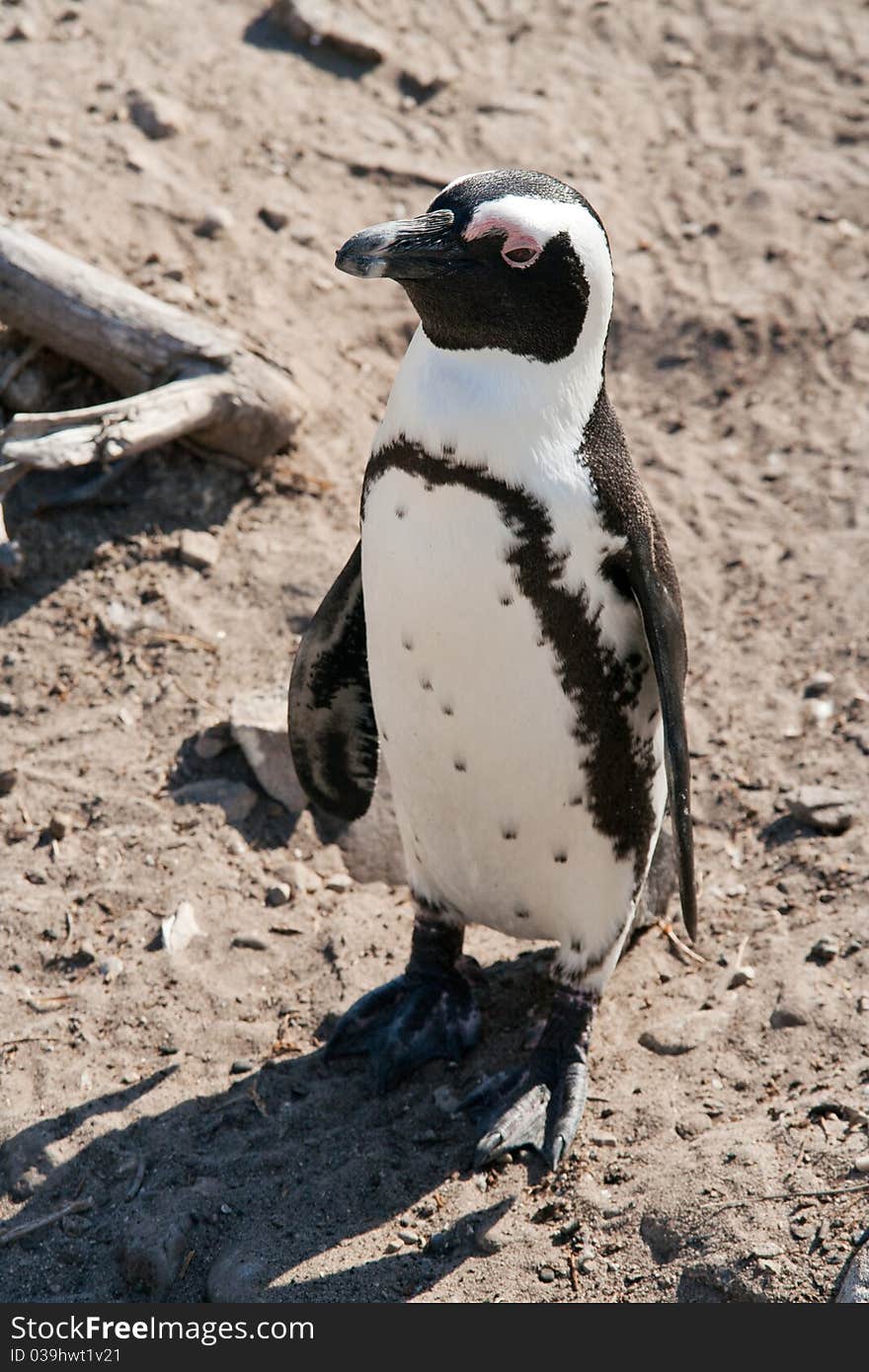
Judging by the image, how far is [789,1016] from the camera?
3350 mm

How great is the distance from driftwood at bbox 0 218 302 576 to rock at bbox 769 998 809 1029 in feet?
7.94

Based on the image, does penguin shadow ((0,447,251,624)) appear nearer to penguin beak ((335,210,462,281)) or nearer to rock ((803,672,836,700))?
rock ((803,672,836,700))

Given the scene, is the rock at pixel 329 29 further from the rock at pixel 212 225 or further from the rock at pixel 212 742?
the rock at pixel 212 742

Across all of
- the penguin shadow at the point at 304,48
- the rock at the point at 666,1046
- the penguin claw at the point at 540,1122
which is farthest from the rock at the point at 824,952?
the penguin shadow at the point at 304,48

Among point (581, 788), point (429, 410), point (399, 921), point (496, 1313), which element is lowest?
point (399, 921)

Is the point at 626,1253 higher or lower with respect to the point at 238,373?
lower

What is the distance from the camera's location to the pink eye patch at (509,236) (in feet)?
8.27

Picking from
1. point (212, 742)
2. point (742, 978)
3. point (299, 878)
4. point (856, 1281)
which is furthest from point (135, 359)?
point (856, 1281)

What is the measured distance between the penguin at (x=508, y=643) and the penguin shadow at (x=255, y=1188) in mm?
105

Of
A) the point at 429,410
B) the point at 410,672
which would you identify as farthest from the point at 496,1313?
the point at 429,410

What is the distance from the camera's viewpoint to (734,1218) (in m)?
2.75

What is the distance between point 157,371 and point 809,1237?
3.13 metres

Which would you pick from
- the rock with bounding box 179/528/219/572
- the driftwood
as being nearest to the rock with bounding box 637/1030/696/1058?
the rock with bounding box 179/528/219/572

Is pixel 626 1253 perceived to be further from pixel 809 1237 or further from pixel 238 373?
pixel 238 373
